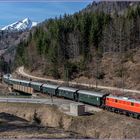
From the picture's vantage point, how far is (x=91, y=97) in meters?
59.3

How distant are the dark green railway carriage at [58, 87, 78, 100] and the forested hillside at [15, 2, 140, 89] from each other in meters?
14.4

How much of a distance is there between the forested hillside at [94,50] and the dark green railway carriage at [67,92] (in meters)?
14.4

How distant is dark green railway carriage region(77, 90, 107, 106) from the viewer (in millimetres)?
56750

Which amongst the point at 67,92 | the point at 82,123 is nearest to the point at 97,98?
the point at 82,123

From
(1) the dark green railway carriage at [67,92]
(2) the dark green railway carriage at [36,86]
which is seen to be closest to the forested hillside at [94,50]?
(2) the dark green railway carriage at [36,86]

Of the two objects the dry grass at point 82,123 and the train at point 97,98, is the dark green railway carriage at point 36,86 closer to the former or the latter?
the train at point 97,98

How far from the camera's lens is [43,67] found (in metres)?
118

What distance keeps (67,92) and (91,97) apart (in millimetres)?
10708

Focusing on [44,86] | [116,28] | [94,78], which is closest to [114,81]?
[94,78]

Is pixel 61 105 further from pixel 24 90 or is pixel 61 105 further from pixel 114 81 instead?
pixel 24 90

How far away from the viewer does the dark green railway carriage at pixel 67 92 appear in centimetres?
6703

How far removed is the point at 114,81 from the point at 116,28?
23123 mm

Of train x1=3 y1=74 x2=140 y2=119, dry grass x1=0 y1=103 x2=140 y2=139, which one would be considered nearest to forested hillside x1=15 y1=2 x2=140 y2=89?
train x1=3 y1=74 x2=140 y2=119

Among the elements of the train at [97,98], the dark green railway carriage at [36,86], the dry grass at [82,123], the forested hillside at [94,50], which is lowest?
the dry grass at [82,123]
